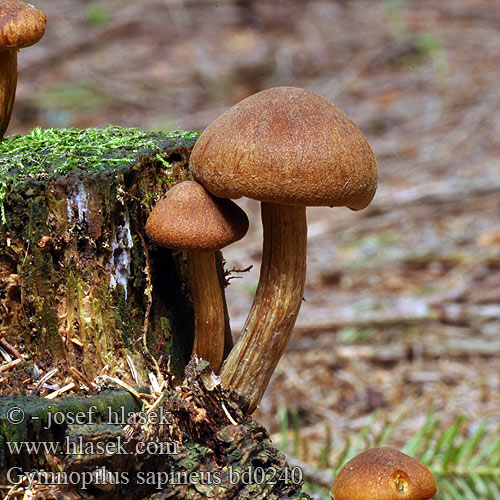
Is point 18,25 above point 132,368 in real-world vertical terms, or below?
above

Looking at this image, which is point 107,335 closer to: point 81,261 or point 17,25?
point 81,261

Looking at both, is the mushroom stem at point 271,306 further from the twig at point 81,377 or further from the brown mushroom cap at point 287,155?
the twig at point 81,377

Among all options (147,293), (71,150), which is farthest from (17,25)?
(147,293)

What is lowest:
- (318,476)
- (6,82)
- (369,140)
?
(318,476)

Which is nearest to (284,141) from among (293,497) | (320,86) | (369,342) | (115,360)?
(115,360)

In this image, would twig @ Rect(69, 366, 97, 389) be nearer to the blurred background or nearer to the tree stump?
the tree stump

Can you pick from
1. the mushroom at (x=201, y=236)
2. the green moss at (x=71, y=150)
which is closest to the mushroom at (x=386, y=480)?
the mushroom at (x=201, y=236)
